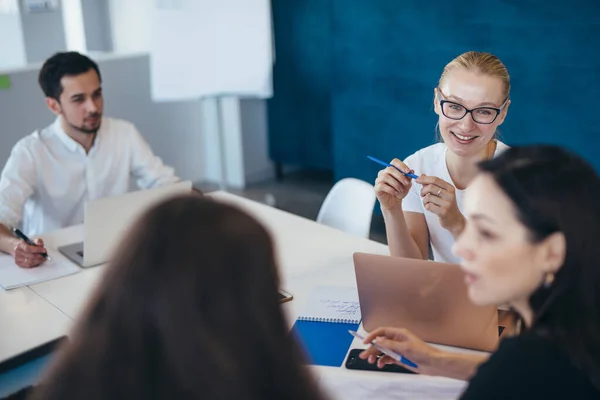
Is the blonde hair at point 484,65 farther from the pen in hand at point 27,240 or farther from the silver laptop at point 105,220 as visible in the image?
the pen in hand at point 27,240

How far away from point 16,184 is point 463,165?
1583 mm

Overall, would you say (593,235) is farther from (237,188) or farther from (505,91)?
(237,188)

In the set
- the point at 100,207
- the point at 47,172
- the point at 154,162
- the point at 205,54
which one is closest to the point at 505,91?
the point at 100,207

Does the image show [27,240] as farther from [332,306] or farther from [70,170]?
[332,306]

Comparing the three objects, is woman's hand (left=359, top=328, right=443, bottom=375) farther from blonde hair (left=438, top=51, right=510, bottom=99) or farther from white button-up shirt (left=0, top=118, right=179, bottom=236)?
white button-up shirt (left=0, top=118, right=179, bottom=236)

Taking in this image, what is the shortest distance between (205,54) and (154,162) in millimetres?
1624

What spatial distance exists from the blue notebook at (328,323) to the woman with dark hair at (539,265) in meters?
0.51

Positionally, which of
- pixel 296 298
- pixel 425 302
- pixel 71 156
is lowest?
pixel 296 298

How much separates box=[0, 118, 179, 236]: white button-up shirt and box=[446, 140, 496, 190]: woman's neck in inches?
49.5

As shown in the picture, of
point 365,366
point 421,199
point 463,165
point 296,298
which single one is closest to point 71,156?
point 296,298

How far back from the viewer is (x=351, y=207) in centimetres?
248

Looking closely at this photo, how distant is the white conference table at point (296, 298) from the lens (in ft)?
4.45

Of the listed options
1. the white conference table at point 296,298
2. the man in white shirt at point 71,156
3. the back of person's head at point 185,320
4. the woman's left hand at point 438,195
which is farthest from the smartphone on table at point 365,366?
the man in white shirt at point 71,156

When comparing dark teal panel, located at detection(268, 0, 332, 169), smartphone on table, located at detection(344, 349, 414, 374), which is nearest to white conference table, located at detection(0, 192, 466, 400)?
smartphone on table, located at detection(344, 349, 414, 374)
